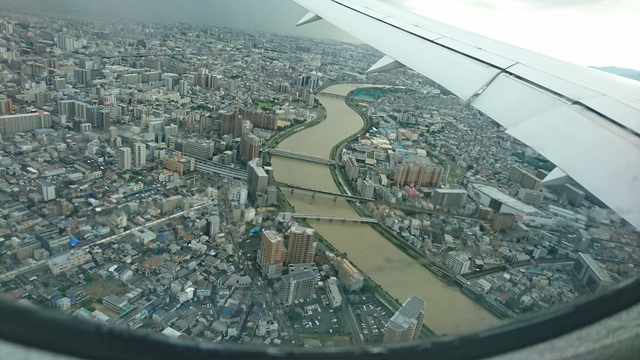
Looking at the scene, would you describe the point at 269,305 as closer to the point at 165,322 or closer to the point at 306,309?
the point at 306,309

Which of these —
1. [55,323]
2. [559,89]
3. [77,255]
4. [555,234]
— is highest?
[559,89]

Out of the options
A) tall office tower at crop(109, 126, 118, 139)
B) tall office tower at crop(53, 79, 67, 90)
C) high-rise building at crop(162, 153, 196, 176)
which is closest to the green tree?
high-rise building at crop(162, 153, 196, 176)

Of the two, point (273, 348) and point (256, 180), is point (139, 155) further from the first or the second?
point (273, 348)

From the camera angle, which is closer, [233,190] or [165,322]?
[165,322]

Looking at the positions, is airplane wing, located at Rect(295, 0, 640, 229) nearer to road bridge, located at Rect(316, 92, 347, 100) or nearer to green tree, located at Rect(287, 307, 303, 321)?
green tree, located at Rect(287, 307, 303, 321)

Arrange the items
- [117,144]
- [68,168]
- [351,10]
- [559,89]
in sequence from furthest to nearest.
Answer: [117,144]
[68,168]
[351,10]
[559,89]

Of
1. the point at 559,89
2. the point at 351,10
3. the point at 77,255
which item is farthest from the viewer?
the point at 77,255

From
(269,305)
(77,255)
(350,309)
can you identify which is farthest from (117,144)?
(350,309)
